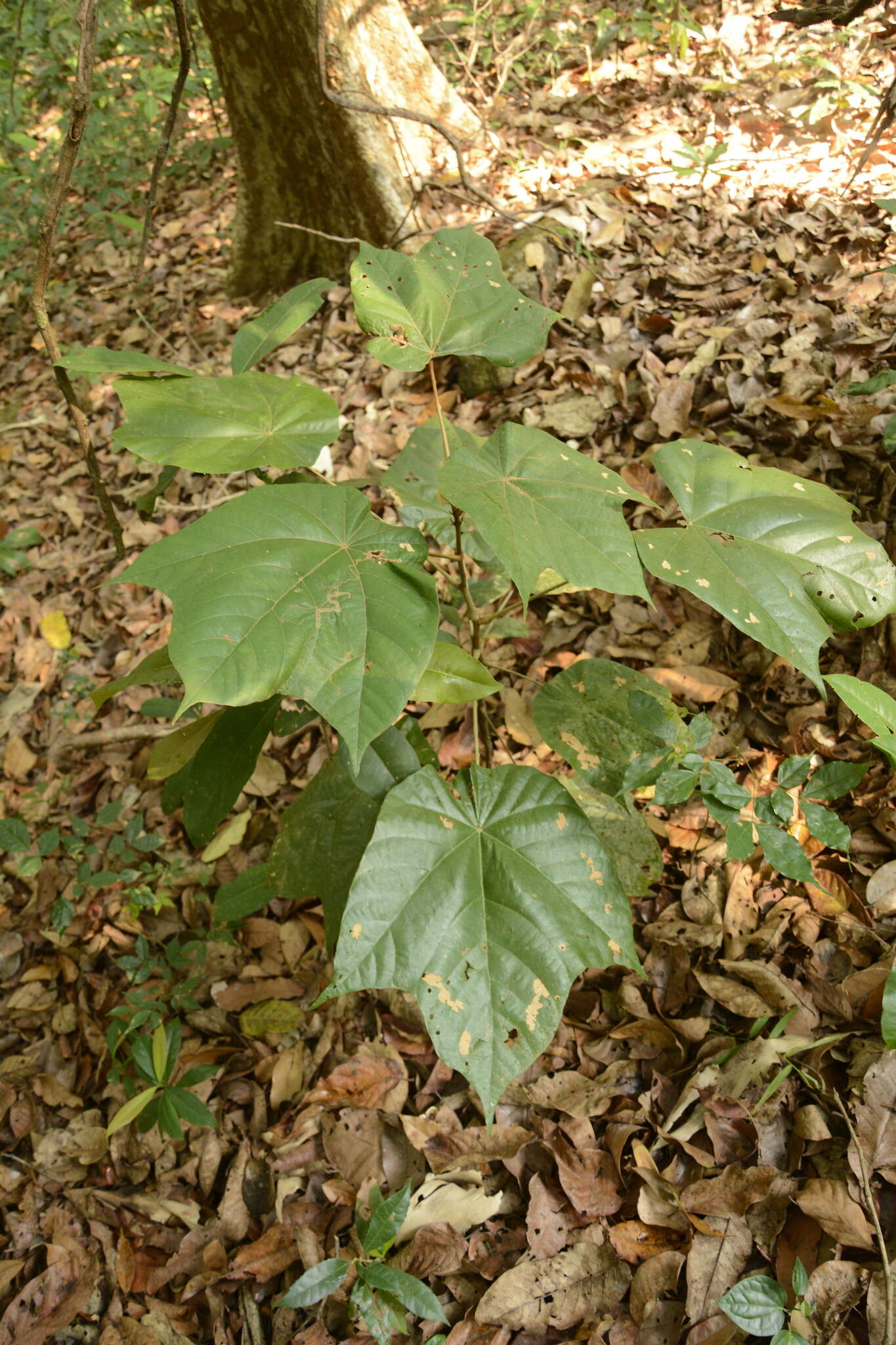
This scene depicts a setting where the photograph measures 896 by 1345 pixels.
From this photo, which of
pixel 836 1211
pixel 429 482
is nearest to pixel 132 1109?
pixel 836 1211

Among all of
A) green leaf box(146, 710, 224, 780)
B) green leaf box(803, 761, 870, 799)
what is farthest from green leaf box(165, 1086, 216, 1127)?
green leaf box(803, 761, 870, 799)

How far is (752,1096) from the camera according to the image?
144 cm

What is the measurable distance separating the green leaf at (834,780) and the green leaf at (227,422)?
1.04m

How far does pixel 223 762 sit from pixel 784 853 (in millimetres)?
1043

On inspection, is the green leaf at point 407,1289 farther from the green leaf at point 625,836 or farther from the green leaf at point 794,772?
the green leaf at point 794,772

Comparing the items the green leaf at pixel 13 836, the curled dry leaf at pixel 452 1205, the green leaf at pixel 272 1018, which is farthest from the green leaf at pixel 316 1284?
the green leaf at pixel 13 836

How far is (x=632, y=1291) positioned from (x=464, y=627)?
1.45 meters

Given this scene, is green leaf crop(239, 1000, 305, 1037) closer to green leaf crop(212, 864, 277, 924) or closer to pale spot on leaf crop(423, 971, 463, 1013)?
green leaf crop(212, 864, 277, 924)

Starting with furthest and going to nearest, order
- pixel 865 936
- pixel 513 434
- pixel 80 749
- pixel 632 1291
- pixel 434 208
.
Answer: pixel 434 208, pixel 80 749, pixel 865 936, pixel 632 1291, pixel 513 434

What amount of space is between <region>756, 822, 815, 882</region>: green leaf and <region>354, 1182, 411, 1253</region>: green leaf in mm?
890

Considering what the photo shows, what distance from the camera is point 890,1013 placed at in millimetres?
1164

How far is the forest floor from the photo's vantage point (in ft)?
4.63

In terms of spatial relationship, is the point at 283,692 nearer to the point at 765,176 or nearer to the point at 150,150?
the point at 765,176

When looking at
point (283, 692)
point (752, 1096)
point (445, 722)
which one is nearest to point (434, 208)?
point (445, 722)
